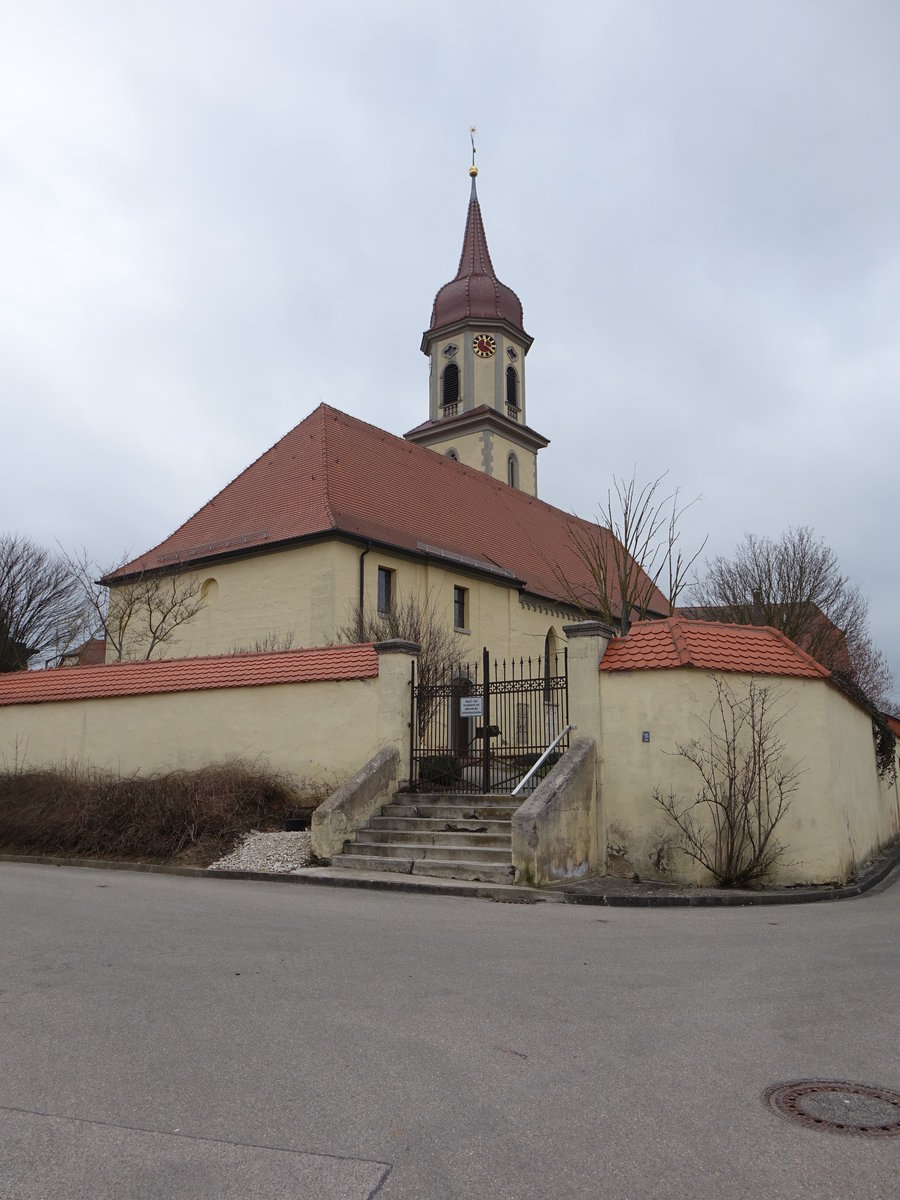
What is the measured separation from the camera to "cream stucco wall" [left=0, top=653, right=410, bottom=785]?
14789 millimetres

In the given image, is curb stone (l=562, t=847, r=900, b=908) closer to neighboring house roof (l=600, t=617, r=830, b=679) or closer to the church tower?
neighboring house roof (l=600, t=617, r=830, b=679)

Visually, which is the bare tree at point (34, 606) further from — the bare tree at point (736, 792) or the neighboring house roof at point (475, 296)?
the bare tree at point (736, 792)

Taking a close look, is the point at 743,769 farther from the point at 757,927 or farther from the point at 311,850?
the point at 311,850

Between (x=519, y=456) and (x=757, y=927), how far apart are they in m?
38.8

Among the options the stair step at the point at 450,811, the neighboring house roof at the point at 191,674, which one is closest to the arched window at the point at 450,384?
the neighboring house roof at the point at 191,674

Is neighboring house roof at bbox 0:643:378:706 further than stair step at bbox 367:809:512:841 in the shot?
Yes

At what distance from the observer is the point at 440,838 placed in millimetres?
12789

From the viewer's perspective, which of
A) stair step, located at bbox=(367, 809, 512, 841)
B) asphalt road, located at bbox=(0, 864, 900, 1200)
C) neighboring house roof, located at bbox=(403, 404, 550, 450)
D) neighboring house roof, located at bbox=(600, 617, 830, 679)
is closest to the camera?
asphalt road, located at bbox=(0, 864, 900, 1200)

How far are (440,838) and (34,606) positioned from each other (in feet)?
111

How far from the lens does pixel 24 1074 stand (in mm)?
4359

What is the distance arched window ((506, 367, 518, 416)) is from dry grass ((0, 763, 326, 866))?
3397 centimetres

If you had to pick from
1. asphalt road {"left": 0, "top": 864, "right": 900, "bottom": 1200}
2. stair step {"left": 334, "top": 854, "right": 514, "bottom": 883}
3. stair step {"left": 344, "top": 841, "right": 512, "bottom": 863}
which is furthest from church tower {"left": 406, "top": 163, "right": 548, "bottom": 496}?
asphalt road {"left": 0, "top": 864, "right": 900, "bottom": 1200}

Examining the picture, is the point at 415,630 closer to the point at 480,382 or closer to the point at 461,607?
the point at 461,607

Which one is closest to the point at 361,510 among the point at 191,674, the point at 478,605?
the point at 478,605
